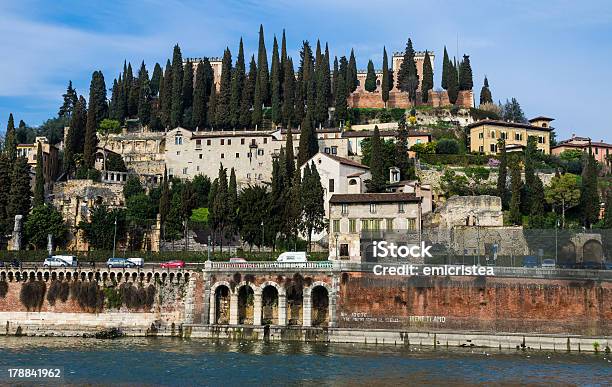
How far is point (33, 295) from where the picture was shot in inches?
2351

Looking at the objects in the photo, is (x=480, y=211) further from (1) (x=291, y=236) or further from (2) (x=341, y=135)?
(2) (x=341, y=135)

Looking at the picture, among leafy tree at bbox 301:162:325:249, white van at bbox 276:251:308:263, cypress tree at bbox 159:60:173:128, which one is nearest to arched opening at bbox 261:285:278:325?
white van at bbox 276:251:308:263

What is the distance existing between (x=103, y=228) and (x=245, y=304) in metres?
21.9

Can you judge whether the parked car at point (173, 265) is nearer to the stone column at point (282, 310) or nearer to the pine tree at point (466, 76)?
the stone column at point (282, 310)

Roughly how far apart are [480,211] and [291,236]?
18.3 metres

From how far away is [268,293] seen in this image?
57.5m

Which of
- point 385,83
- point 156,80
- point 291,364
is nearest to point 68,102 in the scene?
point 156,80

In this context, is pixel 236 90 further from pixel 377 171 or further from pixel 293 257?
pixel 293 257

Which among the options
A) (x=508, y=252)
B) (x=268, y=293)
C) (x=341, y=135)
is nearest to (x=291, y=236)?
(x=268, y=293)

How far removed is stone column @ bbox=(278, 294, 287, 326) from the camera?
5519 cm

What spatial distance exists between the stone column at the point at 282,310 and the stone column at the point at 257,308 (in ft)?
4.81


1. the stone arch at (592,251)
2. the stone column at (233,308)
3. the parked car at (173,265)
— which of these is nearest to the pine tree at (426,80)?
the stone arch at (592,251)

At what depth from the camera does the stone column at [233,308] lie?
2208 inches

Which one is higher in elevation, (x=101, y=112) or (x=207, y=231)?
(x=101, y=112)
